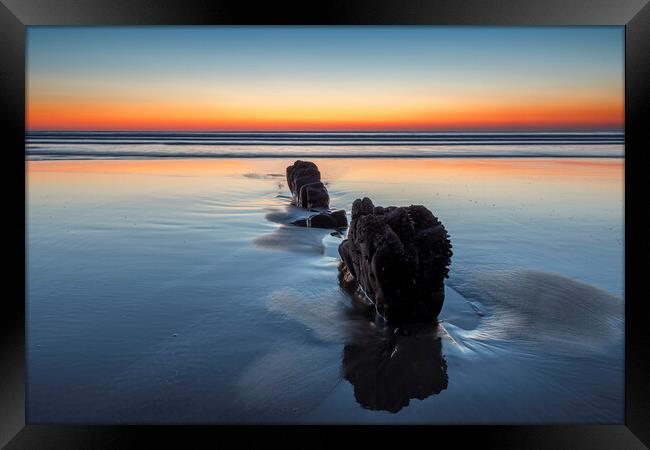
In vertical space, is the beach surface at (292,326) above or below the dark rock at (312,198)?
below

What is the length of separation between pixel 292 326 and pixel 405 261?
45.6 inches

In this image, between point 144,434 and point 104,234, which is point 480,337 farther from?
point 104,234

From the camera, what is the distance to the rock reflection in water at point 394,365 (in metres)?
3.79

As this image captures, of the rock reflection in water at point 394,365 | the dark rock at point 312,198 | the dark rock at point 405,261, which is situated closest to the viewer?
the rock reflection in water at point 394,365

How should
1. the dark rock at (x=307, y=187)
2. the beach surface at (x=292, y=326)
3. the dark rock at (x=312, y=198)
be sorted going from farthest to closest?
the dark rock at (x=307, y=187), the dark rock at (x=312, y=198), the beach surface at (x=292, y=326)

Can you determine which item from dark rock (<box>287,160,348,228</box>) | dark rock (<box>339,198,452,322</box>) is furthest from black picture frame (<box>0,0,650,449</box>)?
dark rock (<box>287,160,348,228</box>)

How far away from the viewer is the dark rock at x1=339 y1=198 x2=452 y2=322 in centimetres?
481

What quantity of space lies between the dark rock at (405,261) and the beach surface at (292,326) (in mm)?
256

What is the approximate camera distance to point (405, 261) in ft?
15.7

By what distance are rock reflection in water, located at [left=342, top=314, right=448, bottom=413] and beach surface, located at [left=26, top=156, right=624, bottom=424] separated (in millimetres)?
17

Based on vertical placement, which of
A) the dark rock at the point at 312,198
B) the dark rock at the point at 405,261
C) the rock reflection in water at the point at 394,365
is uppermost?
the dark rock at the point at 312,198

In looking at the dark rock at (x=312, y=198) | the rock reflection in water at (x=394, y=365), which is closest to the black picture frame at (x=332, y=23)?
the rock reflection in water at (x=394, y=365)

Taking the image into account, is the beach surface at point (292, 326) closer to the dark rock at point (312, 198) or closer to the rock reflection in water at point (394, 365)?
the rock reflection in water at point (394, 365)

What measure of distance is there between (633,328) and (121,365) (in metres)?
3.46
